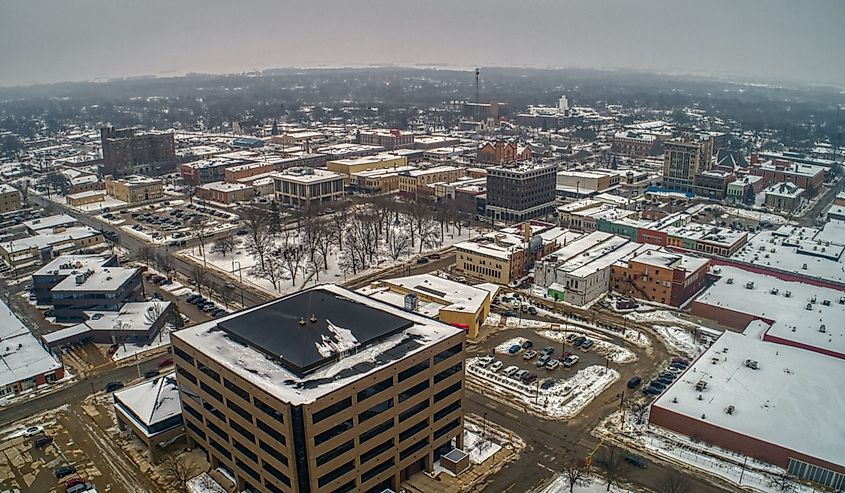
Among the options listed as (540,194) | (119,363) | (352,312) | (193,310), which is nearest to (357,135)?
(540,194)

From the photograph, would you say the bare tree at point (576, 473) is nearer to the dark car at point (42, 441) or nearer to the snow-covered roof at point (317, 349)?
the snow-covered roof at point (317, 349)

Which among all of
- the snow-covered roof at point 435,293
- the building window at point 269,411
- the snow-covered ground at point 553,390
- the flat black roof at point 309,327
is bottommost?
the snow-covered ground at point 553,390

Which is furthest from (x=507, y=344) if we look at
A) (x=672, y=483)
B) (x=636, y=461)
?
(x=672, y=483)

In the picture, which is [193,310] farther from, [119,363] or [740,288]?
[740,288]

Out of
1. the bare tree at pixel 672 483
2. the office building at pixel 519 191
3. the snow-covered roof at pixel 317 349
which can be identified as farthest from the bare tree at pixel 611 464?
the office building at pixel 519 191

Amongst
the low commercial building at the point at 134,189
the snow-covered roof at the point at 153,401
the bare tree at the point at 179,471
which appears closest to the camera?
the bare tree at the point at 179,471

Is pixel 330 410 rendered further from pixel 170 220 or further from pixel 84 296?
pixel 170 220
